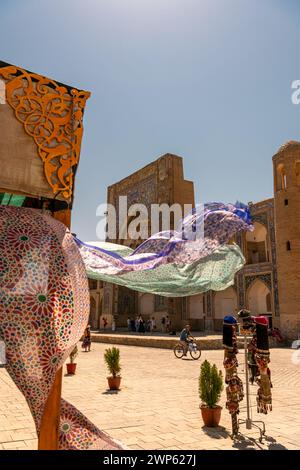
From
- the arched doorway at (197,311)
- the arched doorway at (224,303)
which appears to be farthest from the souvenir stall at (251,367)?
the arched doorway at (197,311)

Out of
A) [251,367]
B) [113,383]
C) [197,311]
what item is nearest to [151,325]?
[197,311]

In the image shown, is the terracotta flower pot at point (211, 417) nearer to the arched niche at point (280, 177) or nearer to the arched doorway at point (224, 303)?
the arched niche at point (280, 177)

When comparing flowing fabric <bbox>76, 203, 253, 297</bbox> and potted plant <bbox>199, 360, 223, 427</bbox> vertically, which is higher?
flowing fabric <bbox>76, 203, 253, 297</bbox>

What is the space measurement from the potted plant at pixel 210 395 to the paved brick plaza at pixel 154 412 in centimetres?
17

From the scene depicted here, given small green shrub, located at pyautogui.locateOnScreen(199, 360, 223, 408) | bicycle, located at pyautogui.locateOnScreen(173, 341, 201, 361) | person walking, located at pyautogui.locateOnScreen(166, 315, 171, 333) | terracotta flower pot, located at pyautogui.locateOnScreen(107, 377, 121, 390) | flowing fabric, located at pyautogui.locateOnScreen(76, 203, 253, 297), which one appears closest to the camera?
flowing fabric, located at pyautogui.locateOnScreen(76, 203, 253, 297)

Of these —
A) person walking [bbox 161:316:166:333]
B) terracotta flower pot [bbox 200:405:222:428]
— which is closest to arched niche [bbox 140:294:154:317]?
person walking [bbox 161:316:166:333]

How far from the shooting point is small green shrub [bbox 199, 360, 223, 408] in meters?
5.68

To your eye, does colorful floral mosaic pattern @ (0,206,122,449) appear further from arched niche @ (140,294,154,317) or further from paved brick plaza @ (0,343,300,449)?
arched niche @ (140,294,154,317)

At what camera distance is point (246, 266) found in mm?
24891

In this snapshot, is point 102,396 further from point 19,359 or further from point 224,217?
point 19,359

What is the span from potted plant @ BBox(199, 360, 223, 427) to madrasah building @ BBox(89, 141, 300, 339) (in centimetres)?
1558

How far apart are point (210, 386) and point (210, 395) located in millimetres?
131

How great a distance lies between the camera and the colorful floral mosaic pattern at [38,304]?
7.15ft

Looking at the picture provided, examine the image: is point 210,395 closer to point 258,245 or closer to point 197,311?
point 197,311
